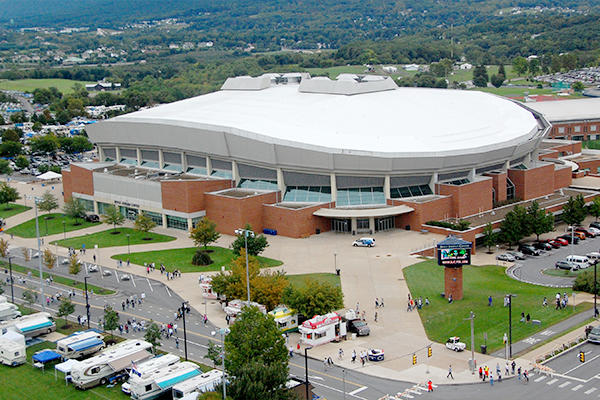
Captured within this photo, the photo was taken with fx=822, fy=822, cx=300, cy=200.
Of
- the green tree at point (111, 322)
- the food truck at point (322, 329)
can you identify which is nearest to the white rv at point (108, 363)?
the green tree at point (111, 322)

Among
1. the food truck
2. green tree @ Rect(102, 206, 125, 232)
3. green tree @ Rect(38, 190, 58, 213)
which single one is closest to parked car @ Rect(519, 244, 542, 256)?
the food truck

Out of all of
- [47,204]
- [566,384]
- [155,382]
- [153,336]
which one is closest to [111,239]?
[47,204]

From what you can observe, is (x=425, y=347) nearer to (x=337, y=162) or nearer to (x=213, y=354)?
(x=213, y=354)

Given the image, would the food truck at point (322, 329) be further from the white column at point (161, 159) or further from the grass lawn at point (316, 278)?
the white column at point (161, 159)

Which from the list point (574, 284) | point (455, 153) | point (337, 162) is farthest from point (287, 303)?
point (455, 153)

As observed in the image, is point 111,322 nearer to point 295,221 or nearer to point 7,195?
point 295,221
